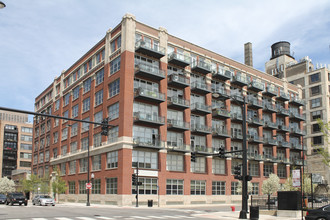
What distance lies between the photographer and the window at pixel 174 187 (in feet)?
170

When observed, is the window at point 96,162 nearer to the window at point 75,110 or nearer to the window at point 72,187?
the window at point 72,187

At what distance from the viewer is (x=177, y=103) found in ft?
178

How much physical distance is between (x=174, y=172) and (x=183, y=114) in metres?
9.39

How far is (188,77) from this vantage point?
58.0 metres

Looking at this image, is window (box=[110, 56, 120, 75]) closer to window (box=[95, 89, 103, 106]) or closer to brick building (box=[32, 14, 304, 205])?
brick building (box=[32, 14, 304, 205])

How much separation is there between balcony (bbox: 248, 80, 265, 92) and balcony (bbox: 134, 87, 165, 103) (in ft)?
73.8

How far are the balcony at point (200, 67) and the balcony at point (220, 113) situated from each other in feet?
22.2

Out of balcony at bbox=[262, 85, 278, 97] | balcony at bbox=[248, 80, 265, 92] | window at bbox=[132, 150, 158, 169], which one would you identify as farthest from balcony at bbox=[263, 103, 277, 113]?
window at bbox=[132, 150, 158, 169]

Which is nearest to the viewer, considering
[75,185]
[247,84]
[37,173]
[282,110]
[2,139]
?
[75,185]

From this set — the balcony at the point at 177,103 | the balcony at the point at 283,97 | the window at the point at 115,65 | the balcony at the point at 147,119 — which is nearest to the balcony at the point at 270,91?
the balcony at the point at 283,97

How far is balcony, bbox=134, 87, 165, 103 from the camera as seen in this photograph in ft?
164

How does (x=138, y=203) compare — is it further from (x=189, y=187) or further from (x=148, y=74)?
(x=148, y=74)

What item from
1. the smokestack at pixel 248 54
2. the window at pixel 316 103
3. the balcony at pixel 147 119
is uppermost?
the smokestack at pixel 248 54

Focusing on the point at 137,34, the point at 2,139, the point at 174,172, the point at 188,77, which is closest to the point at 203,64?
the point at 188,77
